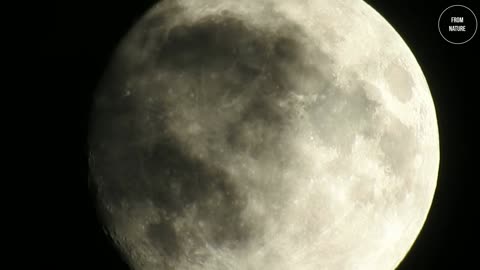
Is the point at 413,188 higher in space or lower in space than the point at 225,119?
lower

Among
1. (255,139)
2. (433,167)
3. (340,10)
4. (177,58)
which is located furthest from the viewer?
(433,167)

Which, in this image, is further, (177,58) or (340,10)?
(340,10)

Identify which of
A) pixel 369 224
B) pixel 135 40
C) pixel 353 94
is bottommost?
pixel 369 224

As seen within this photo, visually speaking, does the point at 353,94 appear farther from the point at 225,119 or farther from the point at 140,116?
the point at 140,116

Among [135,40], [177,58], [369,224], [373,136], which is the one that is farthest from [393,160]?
[135,40]
